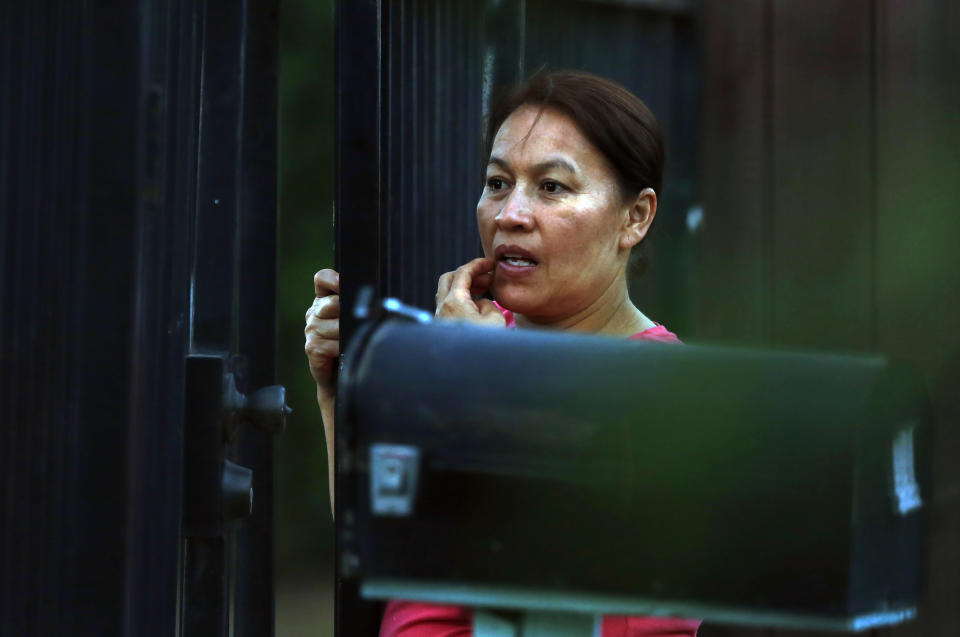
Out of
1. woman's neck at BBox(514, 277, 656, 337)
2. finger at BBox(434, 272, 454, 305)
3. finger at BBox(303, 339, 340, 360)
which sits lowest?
finger at BBox(303, 339, 340, 360)

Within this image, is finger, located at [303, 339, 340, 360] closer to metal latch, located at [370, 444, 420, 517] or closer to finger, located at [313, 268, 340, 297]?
finger, located at [313, 268, 340, 297]

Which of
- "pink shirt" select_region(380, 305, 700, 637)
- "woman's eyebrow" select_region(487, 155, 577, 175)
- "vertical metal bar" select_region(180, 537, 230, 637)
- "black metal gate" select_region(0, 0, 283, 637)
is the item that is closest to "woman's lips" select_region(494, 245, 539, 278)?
"woman's eyebrow" select_region(487, 155, 577, 175)

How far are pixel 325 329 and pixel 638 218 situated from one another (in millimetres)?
513

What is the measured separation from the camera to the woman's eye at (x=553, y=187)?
5.67 ft

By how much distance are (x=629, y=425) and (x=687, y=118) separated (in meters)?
2.59

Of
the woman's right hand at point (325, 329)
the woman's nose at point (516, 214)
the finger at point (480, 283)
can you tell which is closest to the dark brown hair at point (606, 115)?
the woman's nose at point (516, 214)

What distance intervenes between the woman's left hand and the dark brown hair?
24 cm

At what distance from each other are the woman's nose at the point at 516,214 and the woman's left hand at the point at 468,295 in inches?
2.3

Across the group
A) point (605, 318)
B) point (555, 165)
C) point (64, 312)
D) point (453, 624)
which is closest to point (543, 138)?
point (555, 165)

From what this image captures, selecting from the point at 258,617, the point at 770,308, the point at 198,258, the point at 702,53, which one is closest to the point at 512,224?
the point at 198,258

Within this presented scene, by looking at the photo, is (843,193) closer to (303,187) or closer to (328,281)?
(328,281)

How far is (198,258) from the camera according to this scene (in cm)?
158

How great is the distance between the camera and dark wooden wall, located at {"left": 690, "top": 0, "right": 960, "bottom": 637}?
9.39 ft

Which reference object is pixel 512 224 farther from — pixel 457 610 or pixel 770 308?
pixel 770 308
